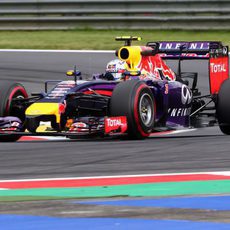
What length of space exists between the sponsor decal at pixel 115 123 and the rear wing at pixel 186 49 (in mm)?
2350

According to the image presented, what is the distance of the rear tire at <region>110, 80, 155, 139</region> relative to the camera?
1073 centimetres

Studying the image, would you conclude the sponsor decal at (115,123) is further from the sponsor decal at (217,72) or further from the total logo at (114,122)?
the sponsor decal at (217,72)

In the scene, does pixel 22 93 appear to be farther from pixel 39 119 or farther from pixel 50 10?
pixel 50 10

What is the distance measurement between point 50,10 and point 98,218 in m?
16.1

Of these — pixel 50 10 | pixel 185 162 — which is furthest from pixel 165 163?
pixel 50 10

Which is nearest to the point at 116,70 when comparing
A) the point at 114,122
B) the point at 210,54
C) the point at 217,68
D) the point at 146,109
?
the point at 146,109

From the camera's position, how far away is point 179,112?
12.1 meters

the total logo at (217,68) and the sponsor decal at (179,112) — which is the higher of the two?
the total logo at (217,68)

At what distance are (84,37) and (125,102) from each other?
10852 mm

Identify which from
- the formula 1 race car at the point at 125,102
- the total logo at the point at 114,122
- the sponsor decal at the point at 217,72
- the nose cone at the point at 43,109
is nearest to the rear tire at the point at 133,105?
the formula 1 race car at the point at 125,102

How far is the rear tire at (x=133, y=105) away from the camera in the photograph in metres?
10.7

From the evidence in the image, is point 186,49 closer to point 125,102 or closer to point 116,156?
point 125,102

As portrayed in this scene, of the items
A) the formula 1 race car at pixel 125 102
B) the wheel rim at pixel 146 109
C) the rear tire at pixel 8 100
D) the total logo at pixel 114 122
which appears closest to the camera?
the total logo at pixel 114 122

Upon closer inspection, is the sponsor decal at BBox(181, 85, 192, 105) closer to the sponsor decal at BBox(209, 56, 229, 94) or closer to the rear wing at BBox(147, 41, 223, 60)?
the sponsor decal at BBox(209, 56, 229, 94)
